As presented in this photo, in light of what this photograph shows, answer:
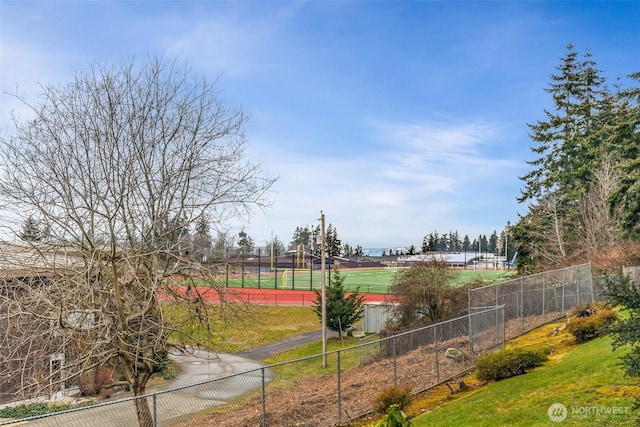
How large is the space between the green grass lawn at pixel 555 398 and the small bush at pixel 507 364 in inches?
11.7

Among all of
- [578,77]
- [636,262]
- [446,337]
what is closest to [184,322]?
[446,337]

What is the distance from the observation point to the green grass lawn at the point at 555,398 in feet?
26.5

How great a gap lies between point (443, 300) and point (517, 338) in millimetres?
5924

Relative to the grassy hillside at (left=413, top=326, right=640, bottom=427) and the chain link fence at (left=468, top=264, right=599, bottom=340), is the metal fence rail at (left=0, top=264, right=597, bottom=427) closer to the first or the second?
the chain link fence at (left=468, top=264, right=599, bottom=340)

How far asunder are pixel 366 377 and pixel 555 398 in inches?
253

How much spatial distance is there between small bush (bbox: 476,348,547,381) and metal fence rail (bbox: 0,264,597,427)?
1.40 m

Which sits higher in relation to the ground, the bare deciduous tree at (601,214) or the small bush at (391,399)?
the bare deciduous tree at (601,214)

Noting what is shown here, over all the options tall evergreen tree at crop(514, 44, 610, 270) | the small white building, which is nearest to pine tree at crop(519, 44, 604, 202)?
tall evergreen tree at crop(514, 44, 610, 270)

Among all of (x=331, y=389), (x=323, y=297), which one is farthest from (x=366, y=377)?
(x=323, y=297)

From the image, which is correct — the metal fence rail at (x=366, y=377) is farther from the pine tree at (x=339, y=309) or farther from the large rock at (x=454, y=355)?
the pine tree at (x=339, y=309)

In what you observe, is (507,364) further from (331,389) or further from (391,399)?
(331,389)

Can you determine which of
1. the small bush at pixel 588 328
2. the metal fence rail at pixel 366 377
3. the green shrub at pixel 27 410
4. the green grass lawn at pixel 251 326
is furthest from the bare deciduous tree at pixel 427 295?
the green shrub at pixel 27 410

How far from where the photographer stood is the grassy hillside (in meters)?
8.04

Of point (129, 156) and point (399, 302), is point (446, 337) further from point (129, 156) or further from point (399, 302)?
point (129, 156)
